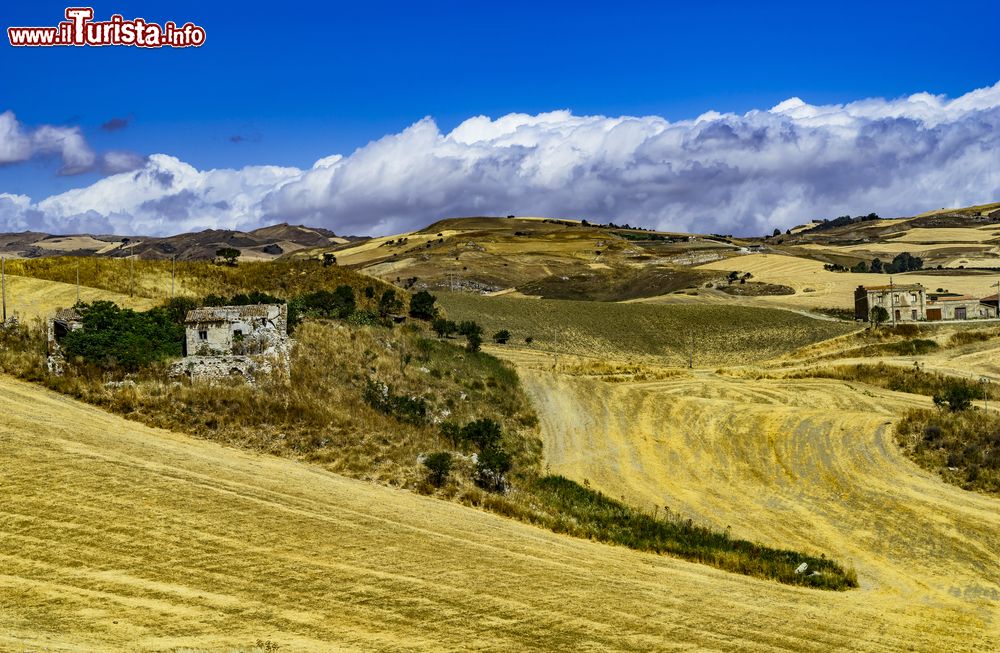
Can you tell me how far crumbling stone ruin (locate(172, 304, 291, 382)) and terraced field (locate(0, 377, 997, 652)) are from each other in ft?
27.2

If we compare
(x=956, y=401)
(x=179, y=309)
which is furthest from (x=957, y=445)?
(x=179, y=309)

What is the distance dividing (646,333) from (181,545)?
214ft

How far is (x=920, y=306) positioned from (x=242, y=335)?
2548 inches

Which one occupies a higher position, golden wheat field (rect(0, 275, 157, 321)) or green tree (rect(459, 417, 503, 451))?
golden wheat field (rect(0, 275, 157, 321))

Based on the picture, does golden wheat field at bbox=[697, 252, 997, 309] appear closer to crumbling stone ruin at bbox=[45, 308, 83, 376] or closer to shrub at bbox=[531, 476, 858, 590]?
shrub at bbox=[531, 476, 858, 590]

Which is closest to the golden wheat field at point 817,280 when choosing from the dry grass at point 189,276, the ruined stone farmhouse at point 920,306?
the ruined stone farmhouse at point 920,306

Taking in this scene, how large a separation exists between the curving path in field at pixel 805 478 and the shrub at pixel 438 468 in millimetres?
7372

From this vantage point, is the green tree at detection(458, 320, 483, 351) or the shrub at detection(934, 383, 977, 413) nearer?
the shrub at detection(934, 383, 977, 413)

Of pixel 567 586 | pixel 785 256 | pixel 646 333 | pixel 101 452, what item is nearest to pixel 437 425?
pixel 101 452

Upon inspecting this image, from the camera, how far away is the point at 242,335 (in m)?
33.2

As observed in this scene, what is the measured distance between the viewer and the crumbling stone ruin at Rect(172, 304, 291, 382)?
105 feet

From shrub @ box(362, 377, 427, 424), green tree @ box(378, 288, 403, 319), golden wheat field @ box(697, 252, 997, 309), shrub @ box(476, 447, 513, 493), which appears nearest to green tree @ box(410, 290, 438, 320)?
green tree @ box(378, 288, 403, 319)

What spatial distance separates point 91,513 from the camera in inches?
689

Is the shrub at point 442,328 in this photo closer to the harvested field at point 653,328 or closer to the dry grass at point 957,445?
the harvested field at point 653,328
